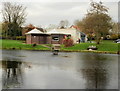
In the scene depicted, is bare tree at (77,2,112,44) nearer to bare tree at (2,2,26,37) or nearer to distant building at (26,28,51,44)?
distant building at (26,28,51,44)

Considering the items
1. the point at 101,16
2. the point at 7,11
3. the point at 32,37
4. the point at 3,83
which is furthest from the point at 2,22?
the point at 3,83

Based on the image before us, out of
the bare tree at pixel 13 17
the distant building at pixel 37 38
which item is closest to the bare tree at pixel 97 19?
the distant building at pixel 37 38

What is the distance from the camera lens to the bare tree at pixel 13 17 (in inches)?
2122

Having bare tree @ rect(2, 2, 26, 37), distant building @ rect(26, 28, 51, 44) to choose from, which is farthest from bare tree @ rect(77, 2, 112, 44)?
bare tree @ rect(2, 2, 26, 37)

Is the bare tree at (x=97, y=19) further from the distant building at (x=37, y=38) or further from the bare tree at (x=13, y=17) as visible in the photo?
the bare tree at (x=13, y=17)

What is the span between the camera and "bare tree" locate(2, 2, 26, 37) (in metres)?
53.9

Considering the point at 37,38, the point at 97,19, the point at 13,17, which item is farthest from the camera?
the point at 13,17

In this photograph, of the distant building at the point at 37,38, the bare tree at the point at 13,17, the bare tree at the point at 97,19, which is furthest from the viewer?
the bare tree at the point at 13,17

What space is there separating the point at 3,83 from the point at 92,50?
2441 centimetres

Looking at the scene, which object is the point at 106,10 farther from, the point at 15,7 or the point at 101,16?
the point at 15,7

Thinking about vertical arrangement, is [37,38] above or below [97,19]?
below

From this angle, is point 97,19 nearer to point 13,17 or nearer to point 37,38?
point 37,38

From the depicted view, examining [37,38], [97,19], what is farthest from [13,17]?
[97,19]

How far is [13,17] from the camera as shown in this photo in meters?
54.4
